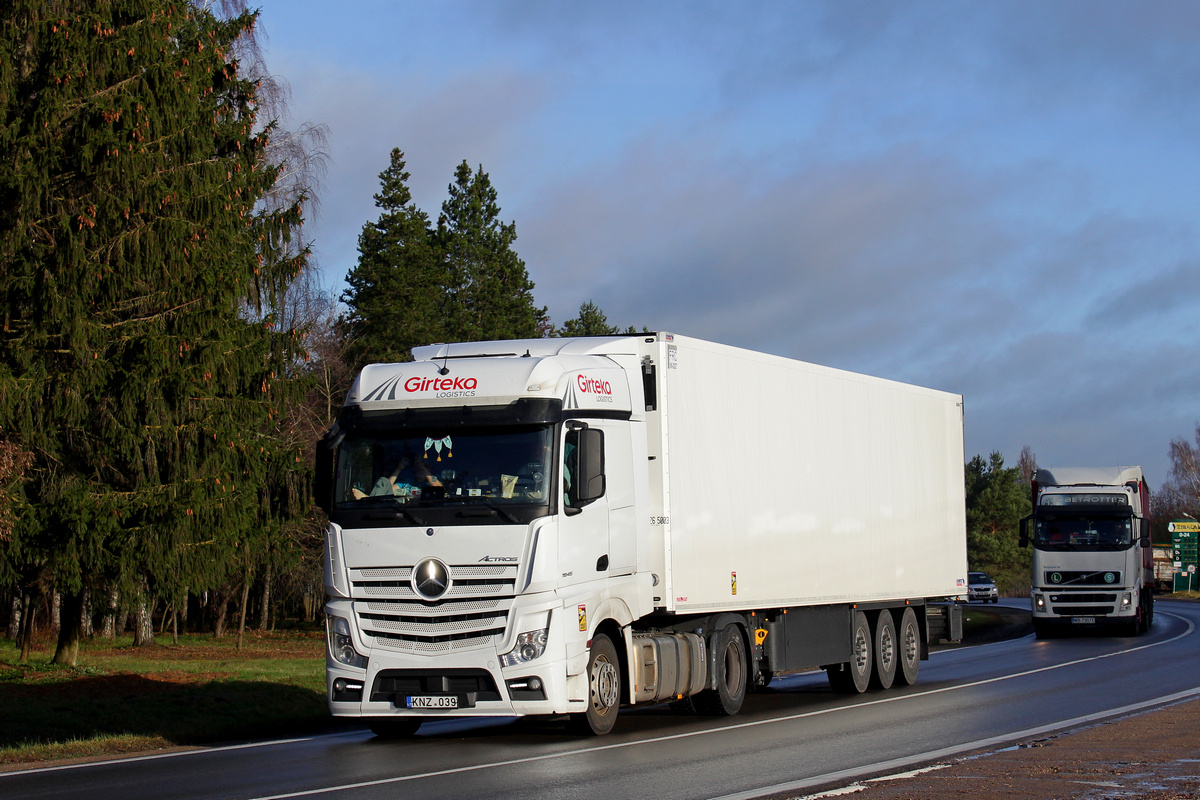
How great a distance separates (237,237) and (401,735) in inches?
531

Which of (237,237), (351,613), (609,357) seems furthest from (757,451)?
(237,237)

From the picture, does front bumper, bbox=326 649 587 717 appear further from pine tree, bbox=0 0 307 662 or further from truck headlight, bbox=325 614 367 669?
pine tree, bbox=0 0 307 662

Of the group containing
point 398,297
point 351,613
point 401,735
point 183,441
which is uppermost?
point 398,297

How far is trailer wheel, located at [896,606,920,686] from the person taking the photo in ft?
64.5

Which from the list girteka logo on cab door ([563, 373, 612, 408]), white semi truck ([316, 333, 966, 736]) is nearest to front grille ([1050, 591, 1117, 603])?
white semi truck ([316, 333, 966, 736])

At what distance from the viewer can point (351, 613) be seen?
12.6m

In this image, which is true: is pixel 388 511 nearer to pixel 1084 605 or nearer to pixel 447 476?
pixel 447 476

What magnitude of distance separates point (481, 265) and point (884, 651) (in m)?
44.5

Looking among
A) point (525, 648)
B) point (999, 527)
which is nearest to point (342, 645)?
point (525, 648)

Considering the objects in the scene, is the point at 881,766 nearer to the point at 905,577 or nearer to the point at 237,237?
the point at 905,577

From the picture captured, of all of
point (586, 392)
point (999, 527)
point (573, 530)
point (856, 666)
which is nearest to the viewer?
point (573, 530)

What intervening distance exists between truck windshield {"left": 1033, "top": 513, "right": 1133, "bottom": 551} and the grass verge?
17973mm

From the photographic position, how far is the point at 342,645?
12656mm

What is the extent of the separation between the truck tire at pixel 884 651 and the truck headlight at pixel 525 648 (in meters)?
8.13
